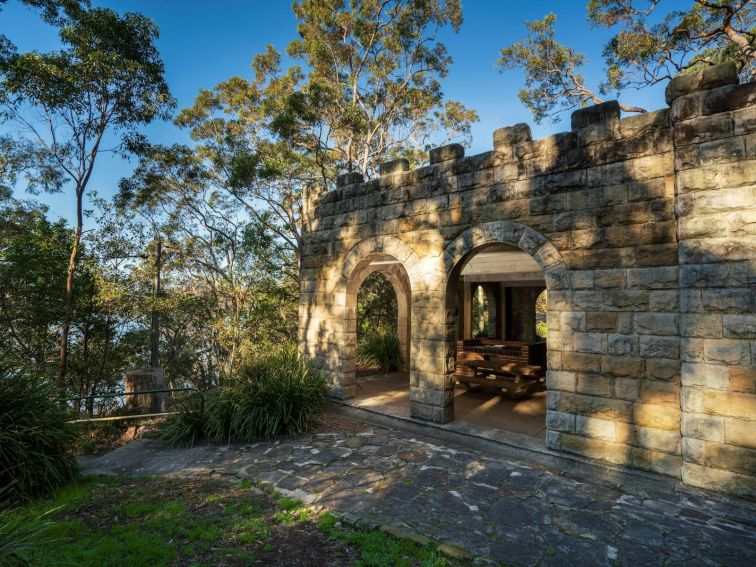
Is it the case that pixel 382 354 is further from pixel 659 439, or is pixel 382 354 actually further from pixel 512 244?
pixel 659 439

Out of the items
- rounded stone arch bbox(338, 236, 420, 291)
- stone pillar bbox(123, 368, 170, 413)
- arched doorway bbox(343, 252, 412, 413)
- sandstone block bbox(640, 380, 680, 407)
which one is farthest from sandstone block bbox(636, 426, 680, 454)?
stone pillar bbox(123, 368, 170, 413)

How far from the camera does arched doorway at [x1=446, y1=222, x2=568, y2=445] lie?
14.8 ft

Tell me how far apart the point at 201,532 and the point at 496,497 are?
2390 millimetres

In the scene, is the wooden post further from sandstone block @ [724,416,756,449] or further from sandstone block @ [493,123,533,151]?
sandstone block @ [724,416,756,449]

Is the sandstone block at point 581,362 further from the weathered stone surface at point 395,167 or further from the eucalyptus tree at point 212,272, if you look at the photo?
the eucalyptus tree at point 212,272

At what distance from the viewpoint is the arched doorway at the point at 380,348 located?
6277 mm

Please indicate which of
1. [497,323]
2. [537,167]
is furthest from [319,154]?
[537,167]

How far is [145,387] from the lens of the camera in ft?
20.0

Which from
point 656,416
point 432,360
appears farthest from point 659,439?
point 432,360

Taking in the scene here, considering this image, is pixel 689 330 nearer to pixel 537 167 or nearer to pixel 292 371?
pixel 537 167

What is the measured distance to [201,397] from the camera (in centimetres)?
523

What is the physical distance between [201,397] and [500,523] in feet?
13.5

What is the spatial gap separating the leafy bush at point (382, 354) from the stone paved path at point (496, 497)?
15.2 ft

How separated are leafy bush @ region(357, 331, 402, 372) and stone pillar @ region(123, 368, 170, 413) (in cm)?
449
